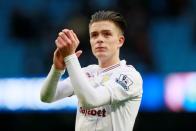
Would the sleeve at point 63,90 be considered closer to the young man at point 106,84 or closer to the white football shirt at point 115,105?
the young man at point 106,84

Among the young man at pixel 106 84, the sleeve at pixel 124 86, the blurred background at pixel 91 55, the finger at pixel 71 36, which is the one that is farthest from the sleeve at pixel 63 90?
the blurred background at pixel 91 55

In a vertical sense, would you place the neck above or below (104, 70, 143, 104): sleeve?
above

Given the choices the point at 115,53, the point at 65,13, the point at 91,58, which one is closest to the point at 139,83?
the point at 115,53

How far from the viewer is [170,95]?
8.70 metres

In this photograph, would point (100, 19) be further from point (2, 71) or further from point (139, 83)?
point (2, 71)

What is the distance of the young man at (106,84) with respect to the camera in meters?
4.01

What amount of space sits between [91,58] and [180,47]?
147cm

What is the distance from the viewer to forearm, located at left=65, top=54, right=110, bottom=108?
12.4 ft

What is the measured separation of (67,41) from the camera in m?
3.79

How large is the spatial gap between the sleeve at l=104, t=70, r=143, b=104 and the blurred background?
15.0ft

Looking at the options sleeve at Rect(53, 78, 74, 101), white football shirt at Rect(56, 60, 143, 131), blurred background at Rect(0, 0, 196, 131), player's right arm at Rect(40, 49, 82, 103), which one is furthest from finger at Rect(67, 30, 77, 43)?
blurred background at Rect(0, 0, 196, 131)

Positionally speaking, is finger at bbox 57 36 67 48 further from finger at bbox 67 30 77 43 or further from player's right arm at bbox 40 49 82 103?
player's right arm at bbox 40 49 82 103

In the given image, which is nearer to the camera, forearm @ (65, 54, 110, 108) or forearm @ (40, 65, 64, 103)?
forearm @ (65, 54, 110, 108)

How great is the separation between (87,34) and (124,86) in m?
5.65
